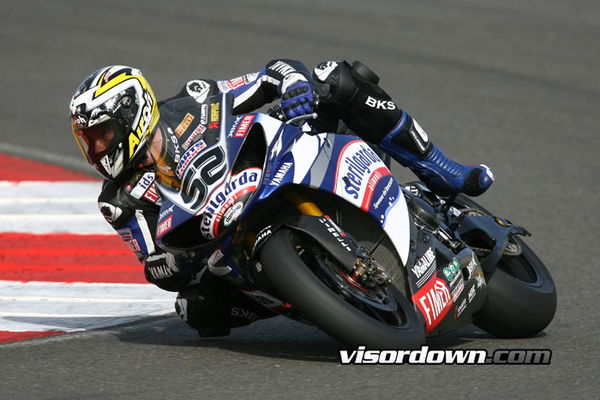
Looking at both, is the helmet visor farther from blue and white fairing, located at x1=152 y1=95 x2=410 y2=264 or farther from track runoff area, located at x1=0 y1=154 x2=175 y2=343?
track runoff area, located at x1=0 y1=154 x2=175 y2=343

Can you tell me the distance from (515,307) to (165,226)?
181 cm

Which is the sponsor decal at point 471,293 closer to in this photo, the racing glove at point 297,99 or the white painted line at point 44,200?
the racing glove at point 297,99

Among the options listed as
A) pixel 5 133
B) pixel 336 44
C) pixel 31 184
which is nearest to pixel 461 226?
pixel 31 184

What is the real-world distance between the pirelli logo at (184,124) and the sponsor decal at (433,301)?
1273 millimetres

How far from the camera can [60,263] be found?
22.1ft

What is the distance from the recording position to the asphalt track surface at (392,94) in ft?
14.2

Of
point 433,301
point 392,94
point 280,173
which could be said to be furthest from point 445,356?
point 392,94

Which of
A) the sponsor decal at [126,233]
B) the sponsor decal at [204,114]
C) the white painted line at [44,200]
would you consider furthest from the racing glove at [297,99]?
the white painted line at [44,200]

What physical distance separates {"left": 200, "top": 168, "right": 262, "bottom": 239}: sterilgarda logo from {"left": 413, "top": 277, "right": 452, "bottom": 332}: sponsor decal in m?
0.90

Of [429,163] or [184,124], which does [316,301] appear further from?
[429,163]

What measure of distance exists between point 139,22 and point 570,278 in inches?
334

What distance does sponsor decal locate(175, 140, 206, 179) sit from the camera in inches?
179

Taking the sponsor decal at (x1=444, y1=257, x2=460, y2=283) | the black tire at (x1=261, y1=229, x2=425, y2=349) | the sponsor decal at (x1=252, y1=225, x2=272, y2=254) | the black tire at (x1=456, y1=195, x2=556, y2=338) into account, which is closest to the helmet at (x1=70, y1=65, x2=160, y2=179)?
the sponsor decal at (x1=252, y1=225, x2=272, y2=254)

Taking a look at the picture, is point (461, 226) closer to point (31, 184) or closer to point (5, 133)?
point (31, 184)
